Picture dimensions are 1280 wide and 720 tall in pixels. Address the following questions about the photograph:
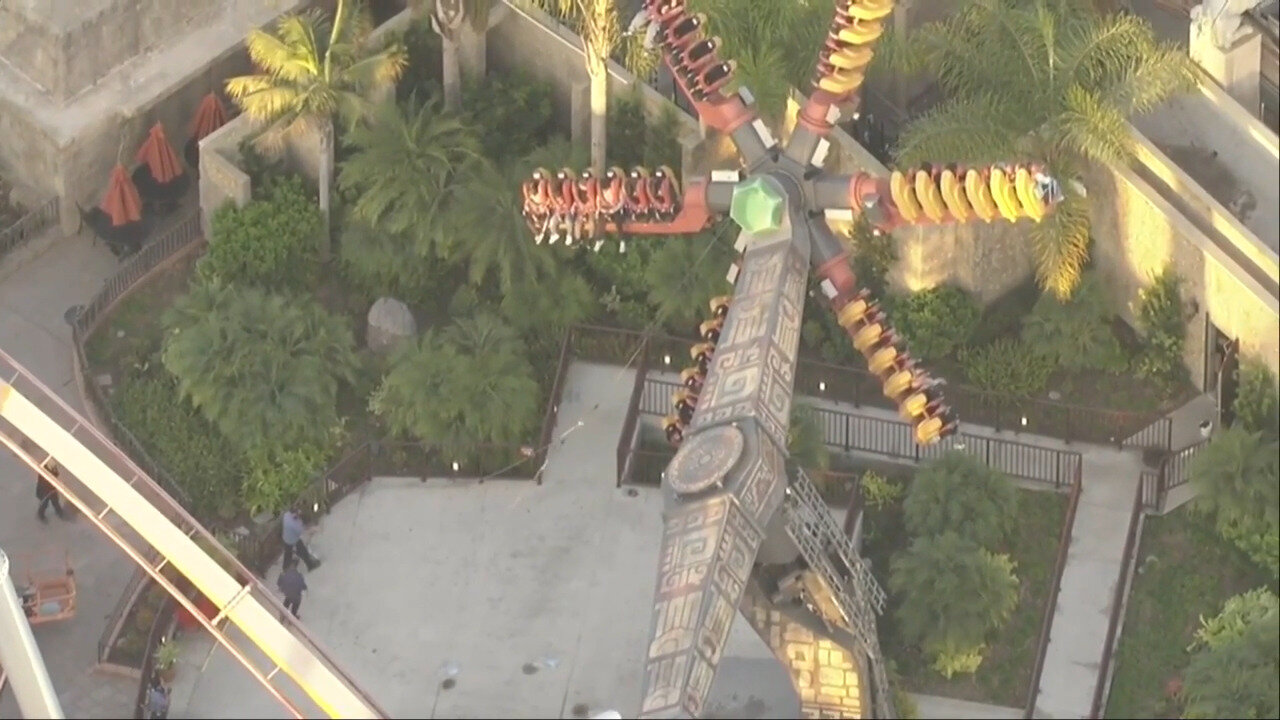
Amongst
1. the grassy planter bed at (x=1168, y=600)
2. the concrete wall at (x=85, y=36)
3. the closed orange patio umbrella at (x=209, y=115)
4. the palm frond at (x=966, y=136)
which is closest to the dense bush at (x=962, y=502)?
the grassy planter bed at (x=1168, y=600)

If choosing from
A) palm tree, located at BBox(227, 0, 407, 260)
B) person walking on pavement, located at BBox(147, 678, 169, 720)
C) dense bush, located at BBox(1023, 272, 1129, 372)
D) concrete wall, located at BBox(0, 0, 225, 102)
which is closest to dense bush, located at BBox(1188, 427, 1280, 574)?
dense bush, located at BBox(1023, 272, 1129, 372)

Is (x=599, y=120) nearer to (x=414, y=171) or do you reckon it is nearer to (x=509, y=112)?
(x=509, y=112)

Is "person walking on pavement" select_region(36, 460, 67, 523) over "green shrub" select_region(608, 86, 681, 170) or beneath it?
beneath

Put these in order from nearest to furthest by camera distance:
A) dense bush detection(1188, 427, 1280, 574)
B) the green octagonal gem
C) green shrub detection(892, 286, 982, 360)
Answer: the green octagonal gem → dense bush detection(1188, 427, 1280, 574) → green shrub detection(892, 286, 982, 360)

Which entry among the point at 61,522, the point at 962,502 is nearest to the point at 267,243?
the point at 61,522

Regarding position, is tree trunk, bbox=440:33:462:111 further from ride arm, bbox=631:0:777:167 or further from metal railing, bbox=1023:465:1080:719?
metal railing, bbox=1023:465:1080:719

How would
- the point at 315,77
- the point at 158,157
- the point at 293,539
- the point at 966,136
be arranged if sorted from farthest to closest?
the point at 158,157 < the point at 315,77 < the point at 966,136 < the point at 293,539
